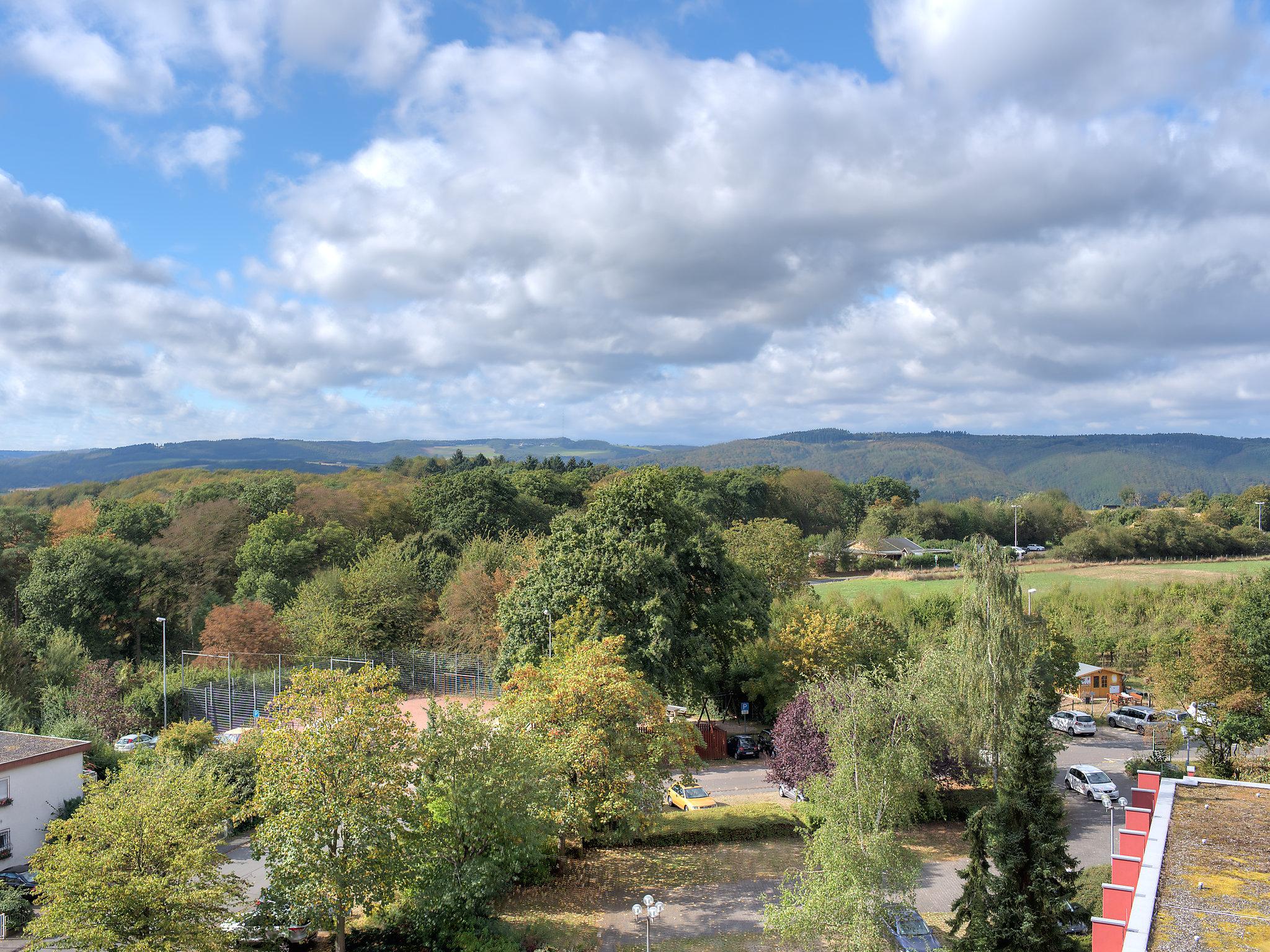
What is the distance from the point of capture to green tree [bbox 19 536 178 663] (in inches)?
1679

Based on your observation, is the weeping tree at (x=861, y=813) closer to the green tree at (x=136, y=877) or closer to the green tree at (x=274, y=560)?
the green tree at (x=136, y=877)

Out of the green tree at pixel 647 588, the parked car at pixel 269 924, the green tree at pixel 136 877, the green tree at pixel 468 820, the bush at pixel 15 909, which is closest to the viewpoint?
the green tree at pixel 136 877

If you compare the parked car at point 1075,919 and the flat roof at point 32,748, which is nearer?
the parked car at point 1075,919

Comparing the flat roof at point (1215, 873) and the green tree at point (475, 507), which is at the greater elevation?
the green tree at point (475, 507)

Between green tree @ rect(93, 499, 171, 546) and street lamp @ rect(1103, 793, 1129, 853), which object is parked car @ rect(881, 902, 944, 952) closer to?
street lamp @ rect(1103, 793, 1129, 853)

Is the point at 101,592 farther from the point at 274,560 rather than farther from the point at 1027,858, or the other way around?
the point at 1027,858

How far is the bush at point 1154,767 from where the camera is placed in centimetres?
2611

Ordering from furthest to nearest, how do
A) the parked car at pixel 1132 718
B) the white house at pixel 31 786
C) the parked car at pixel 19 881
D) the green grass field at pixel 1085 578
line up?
the green grass field at pixel 1085 578, the parked car at pixel 1132 718, the white house at pixel 31 786, the parked car at pixel 19 881

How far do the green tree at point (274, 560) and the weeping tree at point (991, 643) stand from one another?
1513 inches

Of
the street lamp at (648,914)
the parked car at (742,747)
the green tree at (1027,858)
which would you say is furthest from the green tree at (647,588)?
the green tree at (1027,858)

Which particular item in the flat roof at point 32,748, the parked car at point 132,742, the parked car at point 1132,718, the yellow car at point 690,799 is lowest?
the parked car at point 1132,718

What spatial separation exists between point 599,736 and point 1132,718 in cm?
2942

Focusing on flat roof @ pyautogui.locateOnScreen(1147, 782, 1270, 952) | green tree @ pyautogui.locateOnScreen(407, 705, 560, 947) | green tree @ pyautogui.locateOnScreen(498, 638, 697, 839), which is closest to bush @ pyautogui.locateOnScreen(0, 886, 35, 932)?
green tree @ pyautogui.locateOnScreen(407, 705, 560, 947)

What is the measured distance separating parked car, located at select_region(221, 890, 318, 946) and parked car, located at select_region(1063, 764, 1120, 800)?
Result: 78.4 feet
